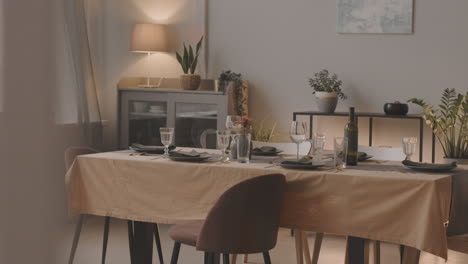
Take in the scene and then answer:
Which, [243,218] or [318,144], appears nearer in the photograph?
[243,218]

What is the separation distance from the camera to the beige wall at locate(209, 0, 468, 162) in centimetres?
452

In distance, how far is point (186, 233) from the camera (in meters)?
2.64

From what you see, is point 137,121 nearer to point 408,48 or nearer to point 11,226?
point 408,48

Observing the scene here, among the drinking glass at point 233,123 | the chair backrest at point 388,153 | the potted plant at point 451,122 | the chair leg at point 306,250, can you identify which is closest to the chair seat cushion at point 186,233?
the drinking glass at point 233,123

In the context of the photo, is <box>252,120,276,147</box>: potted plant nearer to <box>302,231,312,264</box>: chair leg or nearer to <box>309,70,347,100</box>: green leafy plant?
<box>309,70,347,100</box>: green leafy plant

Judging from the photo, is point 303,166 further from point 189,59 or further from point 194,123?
point 189,59

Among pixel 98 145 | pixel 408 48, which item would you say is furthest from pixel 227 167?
pixel 98 145

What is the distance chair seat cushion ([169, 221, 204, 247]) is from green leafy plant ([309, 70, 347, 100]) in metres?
2.24

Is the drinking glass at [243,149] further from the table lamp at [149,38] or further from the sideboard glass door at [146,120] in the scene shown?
the table lamp at [149,38]

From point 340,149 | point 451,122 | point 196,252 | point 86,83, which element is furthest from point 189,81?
point 340,149

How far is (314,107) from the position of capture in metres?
4.95

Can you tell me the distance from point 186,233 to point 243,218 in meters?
0.40

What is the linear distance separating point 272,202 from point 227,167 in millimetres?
320

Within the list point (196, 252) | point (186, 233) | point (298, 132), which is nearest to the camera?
point (186, 233)
